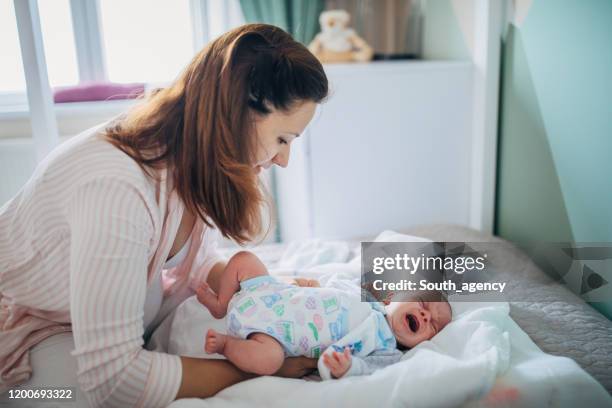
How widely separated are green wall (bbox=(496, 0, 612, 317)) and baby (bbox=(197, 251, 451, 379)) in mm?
542

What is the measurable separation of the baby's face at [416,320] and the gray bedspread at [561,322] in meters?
0.20

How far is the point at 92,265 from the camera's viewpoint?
86 cm

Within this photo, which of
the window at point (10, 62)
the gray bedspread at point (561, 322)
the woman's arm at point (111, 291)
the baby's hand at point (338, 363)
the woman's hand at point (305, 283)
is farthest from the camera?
the window at point (10, 62)

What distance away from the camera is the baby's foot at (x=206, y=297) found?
119cm

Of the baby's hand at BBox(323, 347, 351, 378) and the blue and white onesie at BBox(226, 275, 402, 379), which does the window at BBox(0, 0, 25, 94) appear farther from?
the baby's hand at BBox(323, 347, 351, 378)

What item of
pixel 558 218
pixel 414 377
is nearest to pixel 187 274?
pixel 414 377

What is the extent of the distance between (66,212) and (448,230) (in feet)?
3.91

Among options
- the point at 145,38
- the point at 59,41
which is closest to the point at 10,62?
the point at 59,41

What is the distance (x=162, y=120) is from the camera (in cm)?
99

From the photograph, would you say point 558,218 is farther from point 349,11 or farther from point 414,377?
point 349,11

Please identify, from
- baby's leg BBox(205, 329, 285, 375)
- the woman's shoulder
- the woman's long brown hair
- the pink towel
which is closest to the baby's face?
baby's leg BBox(205, 329, 285, 375)

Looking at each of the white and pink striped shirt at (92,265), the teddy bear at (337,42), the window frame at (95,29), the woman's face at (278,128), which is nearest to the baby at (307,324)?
the white and pink striped shirt at (92,265)

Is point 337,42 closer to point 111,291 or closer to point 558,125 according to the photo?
point 558,125

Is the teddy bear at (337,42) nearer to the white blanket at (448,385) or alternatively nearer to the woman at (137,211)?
the woman at (137,211)
